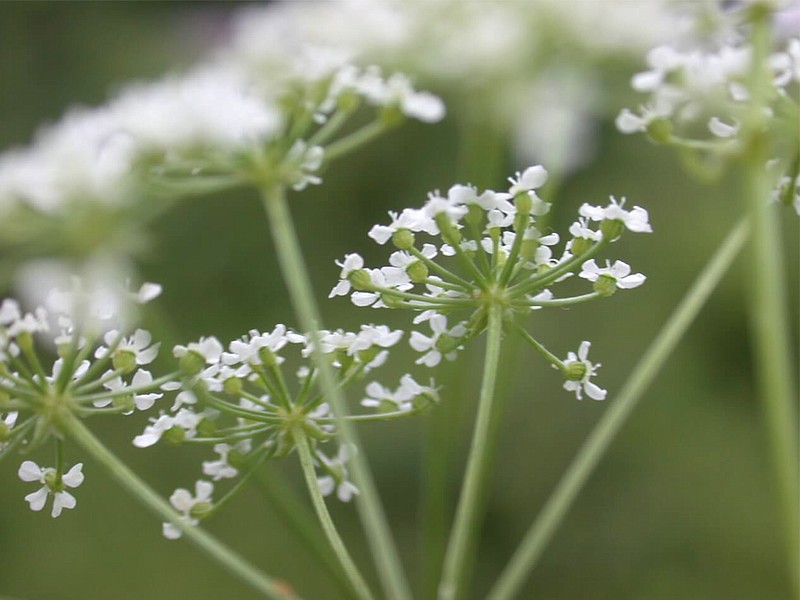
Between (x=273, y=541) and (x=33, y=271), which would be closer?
(x=33, y=271)

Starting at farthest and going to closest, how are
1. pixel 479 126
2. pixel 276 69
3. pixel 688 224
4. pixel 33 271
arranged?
pixel 688 224 → pixel 479 126 → pixel 276 69 → pixel 33 271

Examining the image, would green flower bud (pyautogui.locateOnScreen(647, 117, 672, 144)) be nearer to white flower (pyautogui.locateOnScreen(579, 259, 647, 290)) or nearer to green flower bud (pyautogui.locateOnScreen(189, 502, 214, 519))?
white flower (pyautogui.locateOnScreen(579, 259, 647, 290))

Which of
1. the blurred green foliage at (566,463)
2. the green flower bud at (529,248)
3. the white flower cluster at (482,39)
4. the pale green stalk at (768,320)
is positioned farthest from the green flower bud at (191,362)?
the blurred green foliage at (566,463)

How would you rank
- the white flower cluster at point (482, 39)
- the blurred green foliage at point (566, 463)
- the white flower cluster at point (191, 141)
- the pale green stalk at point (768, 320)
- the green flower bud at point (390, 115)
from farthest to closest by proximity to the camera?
the blurred green foliage at point (566, 463) → the white flower cluster at point (482, 39) → the green flower bud at point (390, 115) → the white flower cluster at point (191, 141) → the pale green stalk at point (768, 320)

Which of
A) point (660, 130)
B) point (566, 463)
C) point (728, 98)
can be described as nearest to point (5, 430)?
point (660, 130)

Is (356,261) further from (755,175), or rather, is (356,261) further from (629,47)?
(629,47)

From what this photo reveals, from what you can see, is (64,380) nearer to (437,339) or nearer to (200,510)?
(200,510)

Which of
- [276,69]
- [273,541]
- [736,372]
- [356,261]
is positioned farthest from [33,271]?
[736,372]

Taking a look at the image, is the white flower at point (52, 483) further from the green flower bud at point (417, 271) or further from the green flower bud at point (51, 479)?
the green flower bud at point (417, 271)
